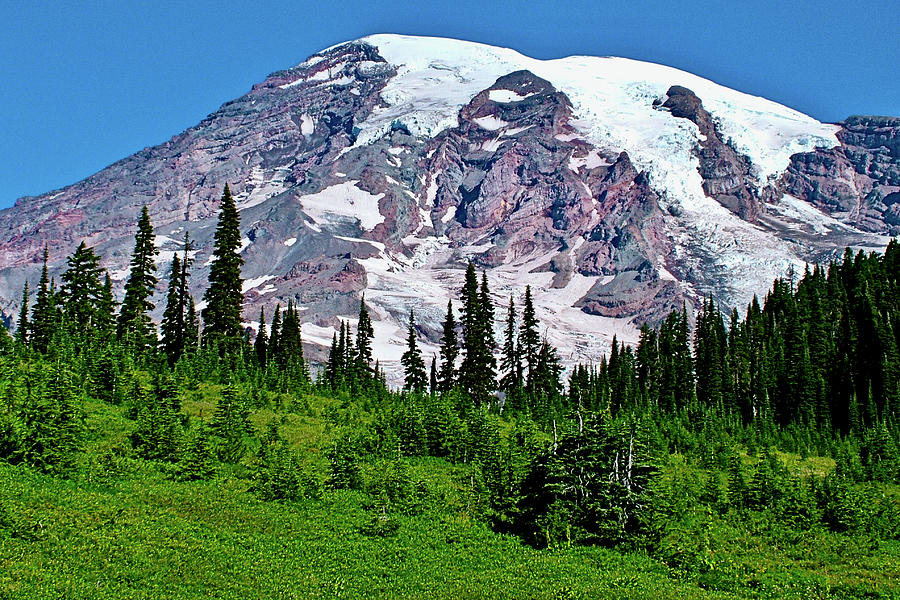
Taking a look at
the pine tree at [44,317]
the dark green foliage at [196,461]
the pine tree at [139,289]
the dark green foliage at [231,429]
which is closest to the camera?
the dark green foliage at [196,461]

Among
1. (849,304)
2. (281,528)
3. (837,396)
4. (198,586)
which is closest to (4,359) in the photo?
(281,528)

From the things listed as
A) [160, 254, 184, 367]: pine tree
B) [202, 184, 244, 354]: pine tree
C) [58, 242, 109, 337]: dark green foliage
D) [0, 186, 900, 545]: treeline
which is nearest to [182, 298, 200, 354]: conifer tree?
[0, 186, 900, 545]: treeline

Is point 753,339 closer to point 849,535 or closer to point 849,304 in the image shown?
point 849,304

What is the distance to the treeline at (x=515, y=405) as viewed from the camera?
28453 mm

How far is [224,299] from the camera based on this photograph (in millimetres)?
64562

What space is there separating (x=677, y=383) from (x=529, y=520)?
273 ft

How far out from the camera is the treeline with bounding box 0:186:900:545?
2845 centimetres

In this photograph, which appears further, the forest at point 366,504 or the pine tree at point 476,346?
the pine tree at point 476,346

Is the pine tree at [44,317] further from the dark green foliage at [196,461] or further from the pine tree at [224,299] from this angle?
the dark green foliage at [196,461]

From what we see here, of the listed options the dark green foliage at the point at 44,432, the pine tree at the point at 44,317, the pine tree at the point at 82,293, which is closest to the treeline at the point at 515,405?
the dark green foliage at the point at 44,432

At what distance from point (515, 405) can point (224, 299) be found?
85.9ft

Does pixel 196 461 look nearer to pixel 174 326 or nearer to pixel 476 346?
pixel 174 326

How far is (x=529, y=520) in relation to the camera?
2814cm

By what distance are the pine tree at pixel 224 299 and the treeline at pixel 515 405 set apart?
157 mm
